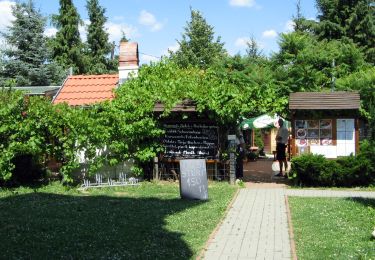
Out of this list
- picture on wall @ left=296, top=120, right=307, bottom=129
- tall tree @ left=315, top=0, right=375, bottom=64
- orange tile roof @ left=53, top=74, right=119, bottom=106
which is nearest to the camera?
picture on wall @ left=296, top=120, right=307, bottom=129

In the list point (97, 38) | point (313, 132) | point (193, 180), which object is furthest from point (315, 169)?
point (97, 38)

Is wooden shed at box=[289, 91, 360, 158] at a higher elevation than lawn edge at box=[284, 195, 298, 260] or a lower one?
higher

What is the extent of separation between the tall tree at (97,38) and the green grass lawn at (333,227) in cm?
3445

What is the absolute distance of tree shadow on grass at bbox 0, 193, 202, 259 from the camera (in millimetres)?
7008

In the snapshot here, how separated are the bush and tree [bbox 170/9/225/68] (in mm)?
22610

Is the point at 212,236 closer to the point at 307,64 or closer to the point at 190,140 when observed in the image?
the point at 190,140

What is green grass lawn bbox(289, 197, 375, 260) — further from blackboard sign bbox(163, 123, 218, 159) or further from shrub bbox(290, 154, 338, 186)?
blackboard sign bbox(163, 123, 218, 159)

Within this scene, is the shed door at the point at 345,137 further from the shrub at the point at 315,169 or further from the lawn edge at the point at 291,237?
the lawn edge at the point at 291,237

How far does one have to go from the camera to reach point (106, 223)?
917 centimetres

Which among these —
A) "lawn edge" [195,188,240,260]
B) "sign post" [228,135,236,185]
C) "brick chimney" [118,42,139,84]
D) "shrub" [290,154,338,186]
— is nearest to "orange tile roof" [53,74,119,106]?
"brick chimney" [118,42,139,84]

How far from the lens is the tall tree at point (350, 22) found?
30.8 m

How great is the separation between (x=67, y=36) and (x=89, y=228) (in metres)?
33.7

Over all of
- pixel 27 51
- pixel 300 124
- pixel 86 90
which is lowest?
pixel 300 124

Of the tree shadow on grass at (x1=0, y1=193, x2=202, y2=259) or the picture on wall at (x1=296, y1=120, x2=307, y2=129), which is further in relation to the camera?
the picture on wall at (x1=296, y1=120, x2=307, y2=129)
